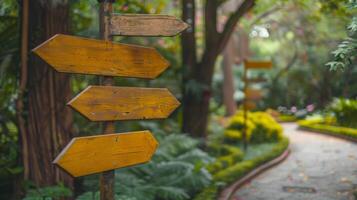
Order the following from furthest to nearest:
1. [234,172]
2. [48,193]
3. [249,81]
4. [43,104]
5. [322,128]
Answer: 1. [322,128]
2. [249,81]
3. [234,172]
4. [43,104]
5. [48,193]

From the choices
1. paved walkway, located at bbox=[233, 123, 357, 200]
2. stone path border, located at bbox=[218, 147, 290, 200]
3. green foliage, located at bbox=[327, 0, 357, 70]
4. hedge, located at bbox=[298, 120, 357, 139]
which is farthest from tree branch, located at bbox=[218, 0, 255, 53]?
green foliage, located at bbox=[327, 0, 357, 70]

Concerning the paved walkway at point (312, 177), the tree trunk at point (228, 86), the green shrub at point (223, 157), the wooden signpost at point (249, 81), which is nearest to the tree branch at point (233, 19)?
the wooden signpost at point (249, 81)

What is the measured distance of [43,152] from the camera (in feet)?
17.8

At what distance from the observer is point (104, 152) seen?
381 centimetres

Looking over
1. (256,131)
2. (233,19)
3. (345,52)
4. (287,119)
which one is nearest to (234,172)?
(233,19)

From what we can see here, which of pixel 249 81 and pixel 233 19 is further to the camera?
pixel 249 81

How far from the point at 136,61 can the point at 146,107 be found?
45 centimetres

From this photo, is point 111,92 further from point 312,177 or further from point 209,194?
point 312,177

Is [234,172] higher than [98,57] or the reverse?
the reverse

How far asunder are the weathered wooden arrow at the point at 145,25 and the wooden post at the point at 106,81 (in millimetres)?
56

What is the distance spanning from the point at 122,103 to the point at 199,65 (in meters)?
6.38

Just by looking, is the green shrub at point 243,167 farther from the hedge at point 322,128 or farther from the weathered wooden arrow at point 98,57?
the weathered wooden arrow at point 98,57

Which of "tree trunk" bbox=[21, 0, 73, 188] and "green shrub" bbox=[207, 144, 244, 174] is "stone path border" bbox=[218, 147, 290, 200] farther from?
"tree trunk" bbox=[21, 0, 73, 188]

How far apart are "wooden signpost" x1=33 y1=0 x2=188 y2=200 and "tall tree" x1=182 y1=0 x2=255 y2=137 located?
5.59 m
